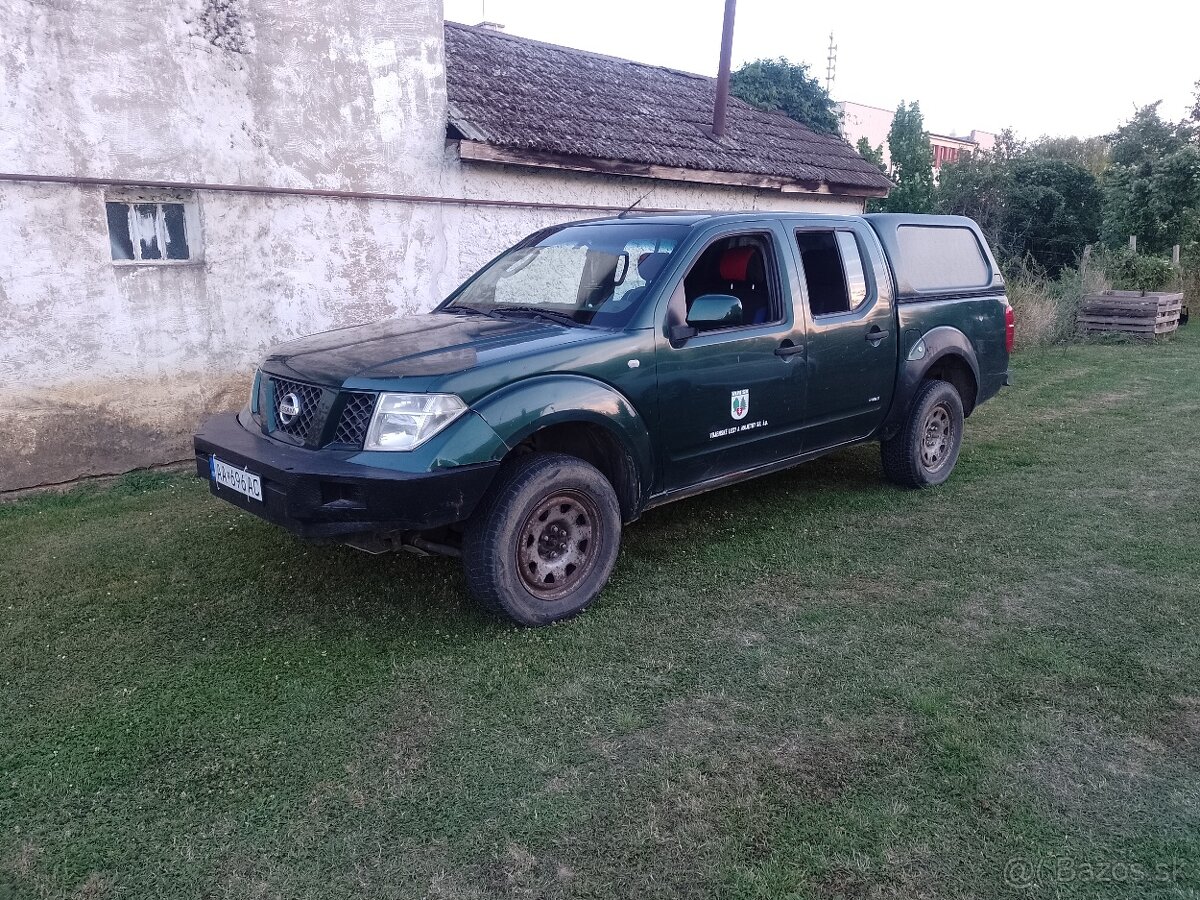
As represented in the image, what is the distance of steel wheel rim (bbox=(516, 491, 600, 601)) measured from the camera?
383cm

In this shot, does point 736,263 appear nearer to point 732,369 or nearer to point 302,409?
point 732,369

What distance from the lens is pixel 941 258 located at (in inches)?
233

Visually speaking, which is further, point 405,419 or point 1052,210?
point 1052,210

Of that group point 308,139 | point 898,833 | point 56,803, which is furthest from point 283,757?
point 308,139

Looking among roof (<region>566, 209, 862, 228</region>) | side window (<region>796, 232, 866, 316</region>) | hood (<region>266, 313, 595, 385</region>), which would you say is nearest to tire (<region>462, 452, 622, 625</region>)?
hood (<region>266, 313, 595, 385</region>)

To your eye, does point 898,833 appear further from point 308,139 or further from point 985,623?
point 308,139

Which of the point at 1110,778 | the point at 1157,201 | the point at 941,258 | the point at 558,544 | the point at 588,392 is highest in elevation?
the point at 1157,201

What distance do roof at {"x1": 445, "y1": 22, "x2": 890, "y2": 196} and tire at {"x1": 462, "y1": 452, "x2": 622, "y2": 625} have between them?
15.5ft

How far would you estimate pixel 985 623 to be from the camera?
3.88m

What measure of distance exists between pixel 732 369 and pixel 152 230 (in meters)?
4.62

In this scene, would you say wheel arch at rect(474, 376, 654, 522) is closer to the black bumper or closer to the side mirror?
the black bumper

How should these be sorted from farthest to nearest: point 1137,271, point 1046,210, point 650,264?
point 1046,210 < point 1137,271 < point 650,264

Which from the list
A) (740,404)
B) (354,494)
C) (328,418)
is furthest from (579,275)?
(354,494)

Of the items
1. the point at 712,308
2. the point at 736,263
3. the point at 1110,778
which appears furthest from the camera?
the point at 736,263
